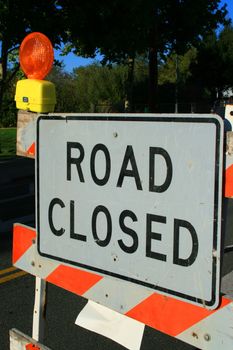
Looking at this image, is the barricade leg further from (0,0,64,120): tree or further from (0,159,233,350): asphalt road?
(0,0,64,120): tree

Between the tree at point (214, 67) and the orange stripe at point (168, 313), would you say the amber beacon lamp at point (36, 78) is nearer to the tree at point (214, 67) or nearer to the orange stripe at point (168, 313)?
the orange stripe at point (168, 313)

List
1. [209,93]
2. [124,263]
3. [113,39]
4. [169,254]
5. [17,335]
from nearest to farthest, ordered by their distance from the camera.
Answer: [169,254] < [124,263] < [17,335] < [113,39] < [209,93]

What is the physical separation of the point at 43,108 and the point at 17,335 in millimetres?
1144

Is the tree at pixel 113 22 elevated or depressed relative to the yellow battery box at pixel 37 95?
elevated

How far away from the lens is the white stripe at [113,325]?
2.14 m

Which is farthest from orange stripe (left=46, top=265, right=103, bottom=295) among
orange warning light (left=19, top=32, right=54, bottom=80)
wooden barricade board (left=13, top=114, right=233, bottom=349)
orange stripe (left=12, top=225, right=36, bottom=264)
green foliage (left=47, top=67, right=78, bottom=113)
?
green foliage (left=47, top=67, right=78, bottom=113)

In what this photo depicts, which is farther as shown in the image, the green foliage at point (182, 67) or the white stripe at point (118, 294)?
the green foliage at point (182, 67)

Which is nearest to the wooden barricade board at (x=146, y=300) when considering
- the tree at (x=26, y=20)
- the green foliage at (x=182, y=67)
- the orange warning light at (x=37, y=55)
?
the orange warning light at (x=37, y=55)

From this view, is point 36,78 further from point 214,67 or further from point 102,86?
point 214,67

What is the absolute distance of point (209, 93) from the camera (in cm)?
4747

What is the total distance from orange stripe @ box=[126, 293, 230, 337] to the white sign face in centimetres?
4

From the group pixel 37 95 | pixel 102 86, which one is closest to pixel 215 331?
pixel 37 95

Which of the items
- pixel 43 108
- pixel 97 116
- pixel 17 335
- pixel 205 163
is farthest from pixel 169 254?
pixel 17 335

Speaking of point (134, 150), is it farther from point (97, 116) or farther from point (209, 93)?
point (209, 93)
